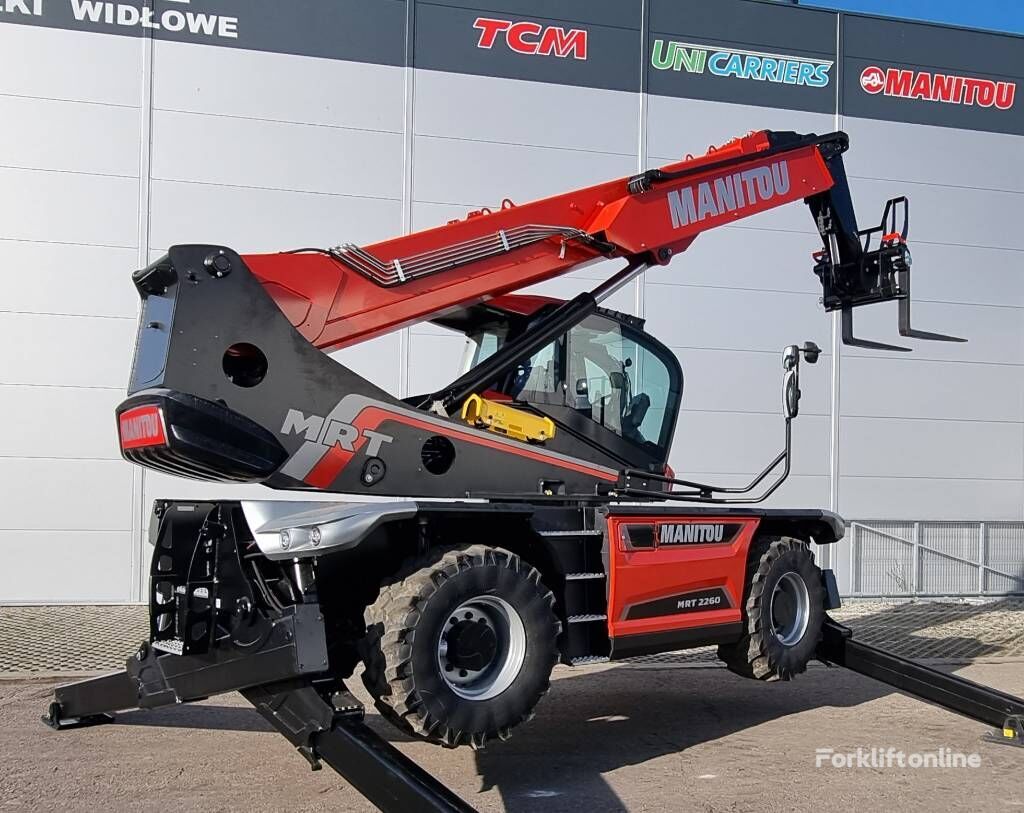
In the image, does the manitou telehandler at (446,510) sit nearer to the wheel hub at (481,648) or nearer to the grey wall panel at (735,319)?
the wheel hub at (481,648)

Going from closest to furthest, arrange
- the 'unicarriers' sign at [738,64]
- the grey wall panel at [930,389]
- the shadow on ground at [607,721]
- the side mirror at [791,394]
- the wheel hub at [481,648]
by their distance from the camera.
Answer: the wheel hub at [481,648] → the shadow on ground at [607,721] → the side mirror at [791,394] → the 'unicarriers' sign at [738,64] → the grey wall panel at [930,389]

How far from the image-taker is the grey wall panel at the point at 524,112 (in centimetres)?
1473

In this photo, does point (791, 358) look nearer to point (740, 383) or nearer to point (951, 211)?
point (740, 383)

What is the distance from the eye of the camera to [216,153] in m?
14.0

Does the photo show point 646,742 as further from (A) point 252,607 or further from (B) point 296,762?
(A) point 252,607

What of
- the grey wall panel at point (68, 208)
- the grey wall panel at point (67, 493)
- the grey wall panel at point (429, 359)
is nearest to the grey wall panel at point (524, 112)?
the grey wall panel at point (429, 359)

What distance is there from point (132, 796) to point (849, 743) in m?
4.25

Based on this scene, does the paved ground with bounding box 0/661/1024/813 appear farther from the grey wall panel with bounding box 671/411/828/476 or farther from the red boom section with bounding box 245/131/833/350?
the grey wall panel with bounding box 671/411/828/476

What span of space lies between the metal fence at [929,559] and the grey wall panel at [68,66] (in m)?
11.7

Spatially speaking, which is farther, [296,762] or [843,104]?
[843,104]

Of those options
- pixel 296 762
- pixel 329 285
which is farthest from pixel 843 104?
pixel 296 762

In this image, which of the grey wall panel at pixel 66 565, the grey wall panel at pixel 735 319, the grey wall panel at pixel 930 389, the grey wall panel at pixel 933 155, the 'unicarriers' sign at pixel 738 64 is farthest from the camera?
the grey wall panel at pixel 933 155

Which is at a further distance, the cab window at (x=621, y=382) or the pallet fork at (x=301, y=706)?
the cab window at (x=621, y=382)

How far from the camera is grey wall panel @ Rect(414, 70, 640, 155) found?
14727 mm
